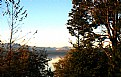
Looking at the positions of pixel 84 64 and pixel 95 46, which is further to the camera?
pixel 95 46

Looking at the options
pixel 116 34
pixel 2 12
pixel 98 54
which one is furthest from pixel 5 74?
pixel 116 34

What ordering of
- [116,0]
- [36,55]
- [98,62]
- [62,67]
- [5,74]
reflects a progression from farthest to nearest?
[116,0], [36,55], [62,67], [98,62], [5,74]

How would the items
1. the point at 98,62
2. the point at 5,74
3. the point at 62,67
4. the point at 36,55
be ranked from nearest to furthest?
the point at 5,74 → the point at 98,62 → the point at 62,67 → the point at 36,55

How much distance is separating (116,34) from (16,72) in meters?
16.5

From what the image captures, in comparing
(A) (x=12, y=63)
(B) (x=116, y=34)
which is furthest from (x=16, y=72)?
(B) (x=116, y=34)

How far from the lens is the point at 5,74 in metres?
13.5

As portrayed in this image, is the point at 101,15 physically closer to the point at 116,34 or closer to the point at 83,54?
the point at 116,34

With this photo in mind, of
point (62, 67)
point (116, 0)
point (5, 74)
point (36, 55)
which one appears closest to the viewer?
point (5, 74)

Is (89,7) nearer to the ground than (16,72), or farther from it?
farther from it

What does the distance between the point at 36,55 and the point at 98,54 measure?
4931 mm

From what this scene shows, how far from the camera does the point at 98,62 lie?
18812 millimetres

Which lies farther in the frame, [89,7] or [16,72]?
[89,7]

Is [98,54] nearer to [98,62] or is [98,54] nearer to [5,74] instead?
[98,62]

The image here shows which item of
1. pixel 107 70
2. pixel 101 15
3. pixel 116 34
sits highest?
pixel 101 15
